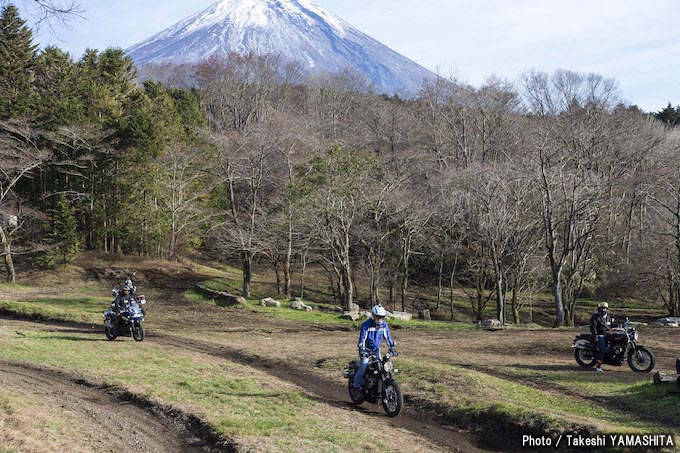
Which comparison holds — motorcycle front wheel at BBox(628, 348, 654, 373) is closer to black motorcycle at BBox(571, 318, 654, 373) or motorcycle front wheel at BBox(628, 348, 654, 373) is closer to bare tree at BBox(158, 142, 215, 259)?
black motorcycle at BBox(571, 318, 654, 373)

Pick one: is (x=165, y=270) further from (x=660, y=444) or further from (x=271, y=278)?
(x=660, y=444)

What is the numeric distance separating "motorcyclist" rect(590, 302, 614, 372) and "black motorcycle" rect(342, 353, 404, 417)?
766 centimetres

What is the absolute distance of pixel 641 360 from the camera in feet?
54.5

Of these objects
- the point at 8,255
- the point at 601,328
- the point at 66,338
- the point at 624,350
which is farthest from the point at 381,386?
the point at 8,255

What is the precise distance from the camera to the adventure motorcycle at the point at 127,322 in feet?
71.2

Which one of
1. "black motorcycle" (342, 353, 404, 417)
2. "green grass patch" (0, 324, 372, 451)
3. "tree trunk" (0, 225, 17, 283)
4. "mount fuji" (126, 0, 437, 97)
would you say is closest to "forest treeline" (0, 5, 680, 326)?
"tree trunk" (0, 225, 17, 283)

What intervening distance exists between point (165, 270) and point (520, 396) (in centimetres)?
3699

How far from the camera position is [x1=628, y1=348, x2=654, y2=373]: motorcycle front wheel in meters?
16.4

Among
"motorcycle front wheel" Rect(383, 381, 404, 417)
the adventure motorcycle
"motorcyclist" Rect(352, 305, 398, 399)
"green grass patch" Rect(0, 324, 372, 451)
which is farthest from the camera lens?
the adventure motorcycle

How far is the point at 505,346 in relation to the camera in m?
22.5

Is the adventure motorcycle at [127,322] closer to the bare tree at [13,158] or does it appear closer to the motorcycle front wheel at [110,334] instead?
the motorcycle front wheel at [110,334]

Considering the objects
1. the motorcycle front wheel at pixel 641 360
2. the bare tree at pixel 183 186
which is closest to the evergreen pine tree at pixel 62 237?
the bare tree at pixel 183 186

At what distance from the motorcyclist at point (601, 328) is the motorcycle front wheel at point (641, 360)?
2.39 ft

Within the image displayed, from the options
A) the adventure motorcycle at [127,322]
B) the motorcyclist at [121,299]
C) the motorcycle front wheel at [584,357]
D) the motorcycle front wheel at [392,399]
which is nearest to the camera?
the motorcycle front wheel at [392,399]
